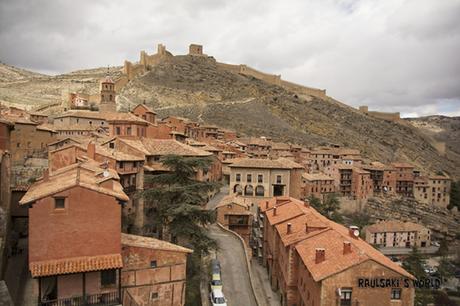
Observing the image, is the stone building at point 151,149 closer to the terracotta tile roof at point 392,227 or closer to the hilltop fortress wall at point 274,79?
the terracotta tile roof at point 392,227

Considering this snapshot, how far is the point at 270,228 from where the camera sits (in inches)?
1284

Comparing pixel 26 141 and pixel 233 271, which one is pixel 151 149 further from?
pixel 26 141

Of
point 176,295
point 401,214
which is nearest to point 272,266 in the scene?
point 176,295

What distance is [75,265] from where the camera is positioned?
16.8m

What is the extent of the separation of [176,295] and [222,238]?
44.4 feet

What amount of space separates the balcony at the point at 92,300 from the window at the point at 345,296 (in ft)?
38.3

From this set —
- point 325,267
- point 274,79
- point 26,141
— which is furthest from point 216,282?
point 274,79

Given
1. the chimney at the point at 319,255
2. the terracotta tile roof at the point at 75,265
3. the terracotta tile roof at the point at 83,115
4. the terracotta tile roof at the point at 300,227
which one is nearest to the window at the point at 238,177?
the terracotta tile roof at the point at 300,227

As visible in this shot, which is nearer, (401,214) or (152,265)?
(152,265)

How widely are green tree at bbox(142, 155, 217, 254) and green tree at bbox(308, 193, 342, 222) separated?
37802 mm

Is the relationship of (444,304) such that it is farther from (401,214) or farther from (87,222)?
(87,222)

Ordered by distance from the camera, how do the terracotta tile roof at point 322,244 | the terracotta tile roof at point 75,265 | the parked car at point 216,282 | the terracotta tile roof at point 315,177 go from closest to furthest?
1. the terracotta tile roof at point 75,265
2. the terracotta tile roof at point 322,244
3. the parked car at point 216,282
4. the terracotta tile roof at point 315,177

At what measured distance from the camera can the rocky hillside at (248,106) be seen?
107125 millimetres

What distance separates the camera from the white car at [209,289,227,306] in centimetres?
2258
